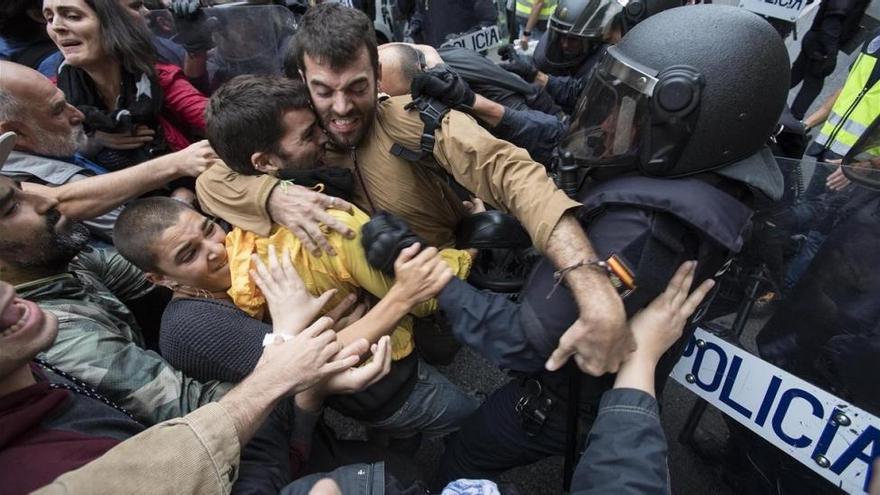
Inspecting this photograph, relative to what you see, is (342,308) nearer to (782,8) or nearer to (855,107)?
(855,107)

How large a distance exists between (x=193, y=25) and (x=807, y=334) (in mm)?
3526

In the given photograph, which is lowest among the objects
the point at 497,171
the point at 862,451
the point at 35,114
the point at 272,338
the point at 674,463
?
the point at 674,463

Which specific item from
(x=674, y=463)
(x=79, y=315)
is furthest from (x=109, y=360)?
(x=674, y=463)

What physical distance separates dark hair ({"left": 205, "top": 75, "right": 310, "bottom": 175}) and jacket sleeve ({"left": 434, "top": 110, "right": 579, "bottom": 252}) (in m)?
0.59

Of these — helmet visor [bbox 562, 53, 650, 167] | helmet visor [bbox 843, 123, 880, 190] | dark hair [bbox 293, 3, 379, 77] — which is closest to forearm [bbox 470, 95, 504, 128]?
dark hair [bbox 293, 3, 379, 77]

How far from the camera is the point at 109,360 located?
4.90 ft

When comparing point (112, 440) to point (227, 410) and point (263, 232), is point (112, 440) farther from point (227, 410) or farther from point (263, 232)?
point (263, 232)

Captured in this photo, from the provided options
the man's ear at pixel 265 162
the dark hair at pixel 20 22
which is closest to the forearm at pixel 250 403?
the man's ear at pixel 265 162

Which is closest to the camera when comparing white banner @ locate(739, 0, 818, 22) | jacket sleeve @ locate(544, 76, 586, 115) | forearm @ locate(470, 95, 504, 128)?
forearm @ locate(470, 95, 504, 128)

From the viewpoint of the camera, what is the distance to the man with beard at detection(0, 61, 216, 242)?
2143mm

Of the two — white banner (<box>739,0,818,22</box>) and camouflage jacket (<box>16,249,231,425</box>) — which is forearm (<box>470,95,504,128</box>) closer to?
camouflage jacket (<box>16,249,231,425</box>)

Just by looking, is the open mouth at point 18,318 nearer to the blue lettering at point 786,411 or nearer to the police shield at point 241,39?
the blue lettering at point 786,411

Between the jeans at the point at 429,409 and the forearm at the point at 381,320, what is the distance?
0.43 m

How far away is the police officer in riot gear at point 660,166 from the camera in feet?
4.28
